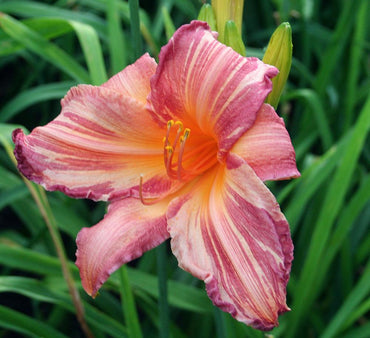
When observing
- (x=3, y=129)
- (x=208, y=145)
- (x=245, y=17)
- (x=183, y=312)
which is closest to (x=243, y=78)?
(x=208, y=145)

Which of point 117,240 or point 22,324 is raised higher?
point 117,240

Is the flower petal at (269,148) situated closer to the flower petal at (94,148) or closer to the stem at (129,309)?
the flower petal at (94,148)

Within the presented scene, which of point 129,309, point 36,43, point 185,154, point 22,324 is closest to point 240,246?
point 185,154

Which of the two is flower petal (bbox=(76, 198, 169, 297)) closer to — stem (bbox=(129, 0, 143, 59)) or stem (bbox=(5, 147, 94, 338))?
stem (bbox=(129, 0, 143, 59))

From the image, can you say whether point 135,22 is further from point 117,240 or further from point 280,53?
point 117,240

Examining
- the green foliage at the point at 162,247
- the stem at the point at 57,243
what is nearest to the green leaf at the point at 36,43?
the green foliage at the point at 162,247
